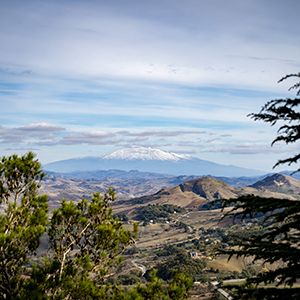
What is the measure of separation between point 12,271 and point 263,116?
9803mm

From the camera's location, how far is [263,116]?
35.0 feet

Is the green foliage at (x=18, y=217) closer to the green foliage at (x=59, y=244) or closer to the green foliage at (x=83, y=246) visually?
the green foliage at (x=59, y=244)

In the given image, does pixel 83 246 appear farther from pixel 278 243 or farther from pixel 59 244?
pixel 278 243

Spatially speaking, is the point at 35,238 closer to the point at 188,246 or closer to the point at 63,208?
the point at 63,208

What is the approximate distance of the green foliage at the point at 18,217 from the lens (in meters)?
13.1

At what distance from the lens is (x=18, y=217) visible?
14.0m

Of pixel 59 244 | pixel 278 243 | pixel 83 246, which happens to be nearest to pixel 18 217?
pixel 59 244

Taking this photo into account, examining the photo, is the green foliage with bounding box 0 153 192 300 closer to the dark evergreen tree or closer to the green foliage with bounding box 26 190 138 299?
the green foliage with bounding box 26 190 138 299

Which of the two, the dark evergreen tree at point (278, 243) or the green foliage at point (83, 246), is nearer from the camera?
the dark evergreen tree at point (278, 243)

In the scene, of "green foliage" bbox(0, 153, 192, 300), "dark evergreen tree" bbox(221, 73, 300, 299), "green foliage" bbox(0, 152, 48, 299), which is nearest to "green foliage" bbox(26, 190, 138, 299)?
"green foliage" bbox(0, 153, 192, 300)

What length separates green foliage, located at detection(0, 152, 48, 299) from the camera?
13102 mm

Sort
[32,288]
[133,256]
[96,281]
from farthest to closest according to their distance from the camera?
[133,256] < [96,281] < [32,288]

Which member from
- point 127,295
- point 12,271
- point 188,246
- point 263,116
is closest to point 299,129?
point 263,116

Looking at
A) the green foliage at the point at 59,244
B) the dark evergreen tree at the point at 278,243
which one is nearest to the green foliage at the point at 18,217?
the green foliage at the point at 59,244
